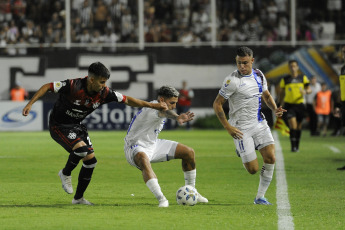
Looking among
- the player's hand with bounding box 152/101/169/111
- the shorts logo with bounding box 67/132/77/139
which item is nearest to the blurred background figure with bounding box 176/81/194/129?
the shorts logo with bounding box 67/132/77/139

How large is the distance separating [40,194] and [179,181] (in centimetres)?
277

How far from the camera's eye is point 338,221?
8445 mm

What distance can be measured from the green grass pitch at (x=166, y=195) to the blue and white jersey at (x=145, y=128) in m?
0.77

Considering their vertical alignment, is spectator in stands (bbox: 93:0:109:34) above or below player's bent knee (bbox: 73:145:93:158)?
above

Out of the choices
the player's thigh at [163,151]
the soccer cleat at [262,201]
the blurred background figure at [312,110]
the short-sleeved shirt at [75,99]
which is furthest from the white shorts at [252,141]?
the blurred background figure at [312,110]

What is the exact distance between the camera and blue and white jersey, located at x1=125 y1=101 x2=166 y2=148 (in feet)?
32.7

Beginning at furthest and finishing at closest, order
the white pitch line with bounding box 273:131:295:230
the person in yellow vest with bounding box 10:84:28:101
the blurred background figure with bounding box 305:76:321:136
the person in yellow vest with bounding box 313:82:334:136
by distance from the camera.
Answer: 1. the person in yellow vest with bounding box 10:84:28:101
2. the person in yellow vest with bounding box 313:82:334:136
3. the blurred background figure with bounding box 305:76:321:136
4. the white pitch line with bounding box 273:131:295:230

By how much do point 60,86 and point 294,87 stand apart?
35.6ft

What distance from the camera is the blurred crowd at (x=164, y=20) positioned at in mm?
33000

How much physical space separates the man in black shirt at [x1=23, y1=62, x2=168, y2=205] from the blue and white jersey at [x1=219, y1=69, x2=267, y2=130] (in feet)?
3.58

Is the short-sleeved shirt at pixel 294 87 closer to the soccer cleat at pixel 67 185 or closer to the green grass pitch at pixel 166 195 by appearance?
the green grass pitch at pixel 166 195

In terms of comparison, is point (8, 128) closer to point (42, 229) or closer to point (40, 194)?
point (40, 194)

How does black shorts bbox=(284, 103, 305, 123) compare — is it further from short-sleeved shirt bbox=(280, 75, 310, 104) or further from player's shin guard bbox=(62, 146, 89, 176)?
player's shin guard bbox=(62, 146, 89, 176)

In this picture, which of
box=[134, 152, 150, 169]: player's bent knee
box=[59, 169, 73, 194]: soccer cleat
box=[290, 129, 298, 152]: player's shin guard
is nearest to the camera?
box=[134, 152, 150, 169]: player's bent knee
